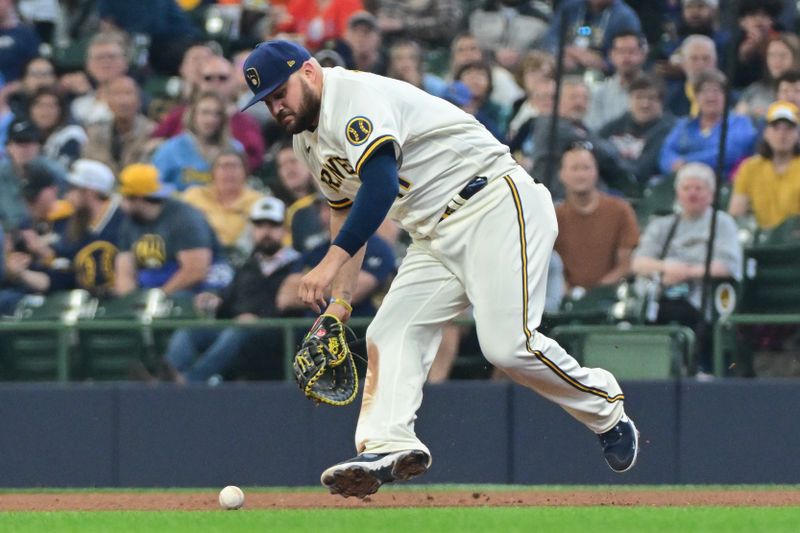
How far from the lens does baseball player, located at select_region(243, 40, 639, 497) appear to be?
6453 mm

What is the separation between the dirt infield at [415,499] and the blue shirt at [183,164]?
10.1ft

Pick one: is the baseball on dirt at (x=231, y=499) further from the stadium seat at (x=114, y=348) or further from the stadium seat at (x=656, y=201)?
the stadium seat at (x=656, y=201)

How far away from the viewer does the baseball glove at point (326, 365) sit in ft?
21.6

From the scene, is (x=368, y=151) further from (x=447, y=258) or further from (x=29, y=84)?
(x=29, y=84)

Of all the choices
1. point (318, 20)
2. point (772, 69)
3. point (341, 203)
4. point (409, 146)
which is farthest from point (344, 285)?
point (318, 20)

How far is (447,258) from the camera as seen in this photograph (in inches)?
265

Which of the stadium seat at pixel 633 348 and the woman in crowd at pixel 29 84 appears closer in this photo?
the stadium seat at pixel 633 348

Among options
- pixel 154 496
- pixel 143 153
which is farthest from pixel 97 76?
pixel 154 496

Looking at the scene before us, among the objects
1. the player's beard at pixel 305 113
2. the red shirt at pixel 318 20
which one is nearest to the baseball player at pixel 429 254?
the player's beard at pixel 305 113

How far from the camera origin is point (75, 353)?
9.18m

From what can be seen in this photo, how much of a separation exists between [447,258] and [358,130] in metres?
0.79

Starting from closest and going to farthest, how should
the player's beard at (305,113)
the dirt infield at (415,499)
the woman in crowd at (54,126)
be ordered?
the player's beard at (305,113), the dirt infield at (415,499), the woman in crowd at (54,126)

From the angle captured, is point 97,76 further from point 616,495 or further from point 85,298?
point 616,495

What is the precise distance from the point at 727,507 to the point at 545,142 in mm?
3573
